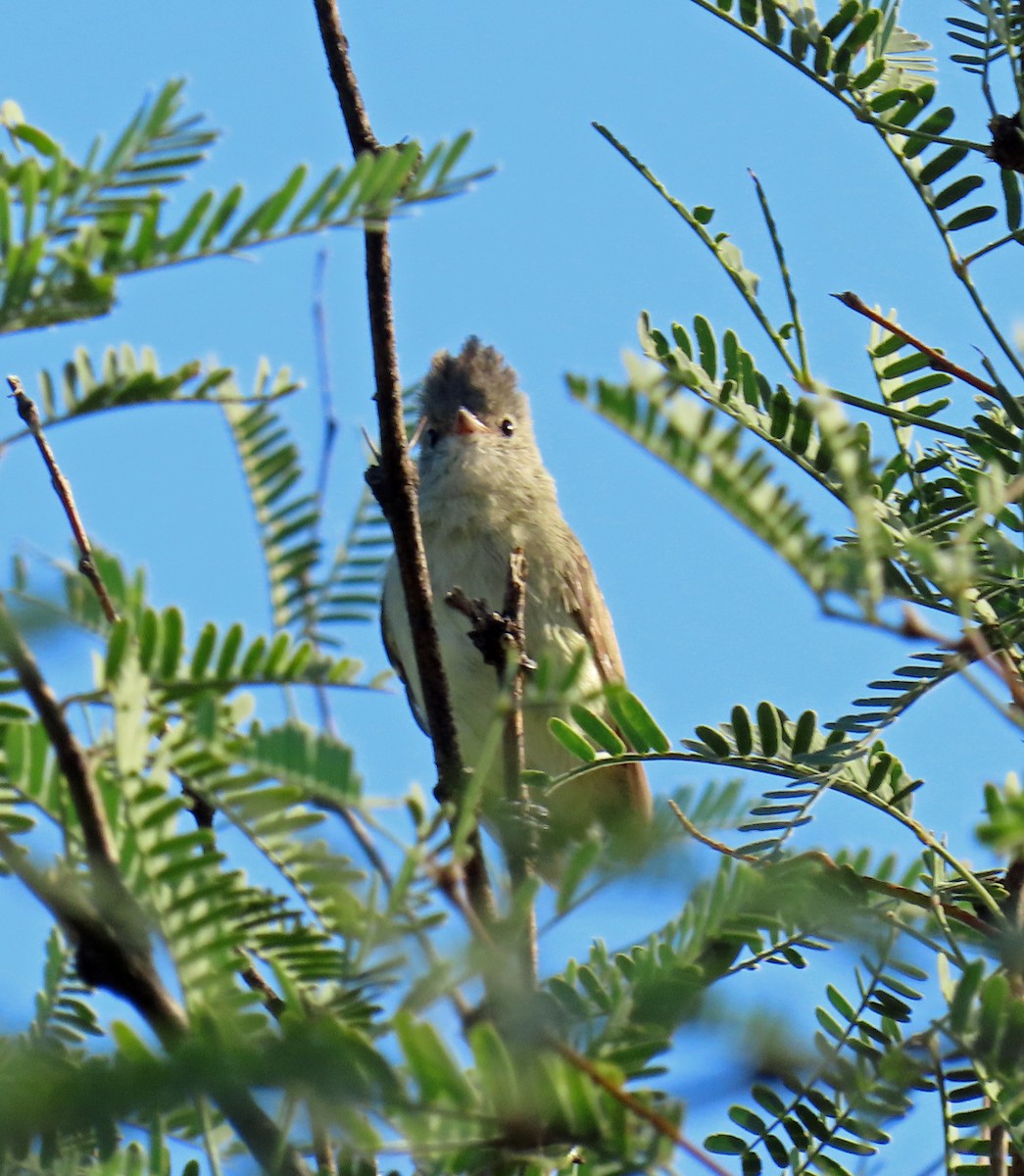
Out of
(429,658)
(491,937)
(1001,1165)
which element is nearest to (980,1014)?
(1001,1165)

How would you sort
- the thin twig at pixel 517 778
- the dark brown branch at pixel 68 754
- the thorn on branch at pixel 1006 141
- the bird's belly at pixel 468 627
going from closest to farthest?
the dark brown branch at pixel 68 754, the thin twig at pixel 517 778, the thorn on branch at pixel 1006 141, the bird's belly at pixel 468 627

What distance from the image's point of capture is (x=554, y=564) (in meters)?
5.26

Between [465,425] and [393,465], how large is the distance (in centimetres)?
367

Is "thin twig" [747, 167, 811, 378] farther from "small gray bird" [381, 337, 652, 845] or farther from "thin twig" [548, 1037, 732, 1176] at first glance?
"small gray bird" [381, 337, 652, 845]

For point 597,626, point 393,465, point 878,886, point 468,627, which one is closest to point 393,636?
point 468,627

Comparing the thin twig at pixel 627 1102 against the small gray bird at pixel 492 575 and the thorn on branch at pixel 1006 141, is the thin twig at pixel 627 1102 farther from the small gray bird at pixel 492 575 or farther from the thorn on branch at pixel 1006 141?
the small gray bird at pixel 492 575

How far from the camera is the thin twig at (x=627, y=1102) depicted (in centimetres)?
113

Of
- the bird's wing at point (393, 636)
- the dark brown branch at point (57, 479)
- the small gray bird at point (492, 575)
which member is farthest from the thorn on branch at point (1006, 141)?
the bird's wing at point (393, 636)

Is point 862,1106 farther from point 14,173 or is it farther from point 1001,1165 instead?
point 14,173

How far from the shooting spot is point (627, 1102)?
3.71 feet

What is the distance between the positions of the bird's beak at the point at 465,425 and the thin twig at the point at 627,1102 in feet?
15.3

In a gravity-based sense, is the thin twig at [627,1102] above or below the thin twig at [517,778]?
below

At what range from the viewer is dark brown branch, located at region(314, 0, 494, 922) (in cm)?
196

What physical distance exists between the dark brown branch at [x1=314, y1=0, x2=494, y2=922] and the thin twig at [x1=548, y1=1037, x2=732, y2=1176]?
2.60 feet
